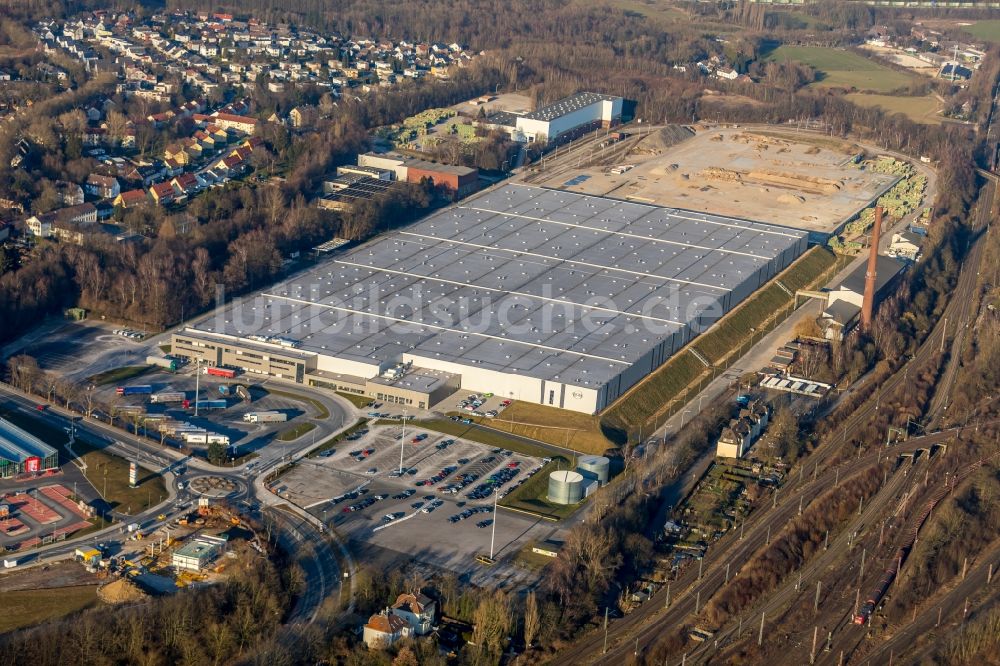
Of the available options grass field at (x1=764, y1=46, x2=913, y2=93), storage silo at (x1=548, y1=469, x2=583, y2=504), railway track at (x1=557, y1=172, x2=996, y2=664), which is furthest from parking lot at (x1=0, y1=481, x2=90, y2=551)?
grass field at (x1=764, y1=46, x2=913, y2=93)

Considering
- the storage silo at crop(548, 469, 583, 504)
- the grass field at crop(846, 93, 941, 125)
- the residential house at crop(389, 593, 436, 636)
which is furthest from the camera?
the grass field at crop(846, 93, 941, 125)

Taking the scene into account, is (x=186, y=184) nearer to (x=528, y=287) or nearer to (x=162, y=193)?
(x=162, y=193)

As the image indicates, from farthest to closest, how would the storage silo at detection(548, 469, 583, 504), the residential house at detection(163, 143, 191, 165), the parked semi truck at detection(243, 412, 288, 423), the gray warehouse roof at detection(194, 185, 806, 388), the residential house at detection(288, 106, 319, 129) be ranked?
the residential house at detection(288, 106, 319, 129) → the residential house at detection(163, 143, 191, 165) → the gray warehouse roof at detection(194, 185, 806, 388) → the parked semi truck at detection(243, 412, 288, 423) → the storage silo at detection(548, 469, 583, 504)

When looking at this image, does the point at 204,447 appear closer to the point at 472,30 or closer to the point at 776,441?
the point at 776,441

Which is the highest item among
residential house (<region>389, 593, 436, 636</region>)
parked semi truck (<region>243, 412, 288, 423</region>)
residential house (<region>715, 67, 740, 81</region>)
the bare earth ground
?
residential house (<region>389, 593, 436, 636</region>)

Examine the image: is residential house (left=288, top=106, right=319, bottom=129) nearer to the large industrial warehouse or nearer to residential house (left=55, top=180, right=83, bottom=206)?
residential house (left=55, top=180, right=83, bottom=206)

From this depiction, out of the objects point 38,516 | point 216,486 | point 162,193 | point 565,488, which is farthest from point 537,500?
point 162,193

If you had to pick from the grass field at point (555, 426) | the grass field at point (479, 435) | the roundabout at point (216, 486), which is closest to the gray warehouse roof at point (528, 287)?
the grass field at point (555, 426)
